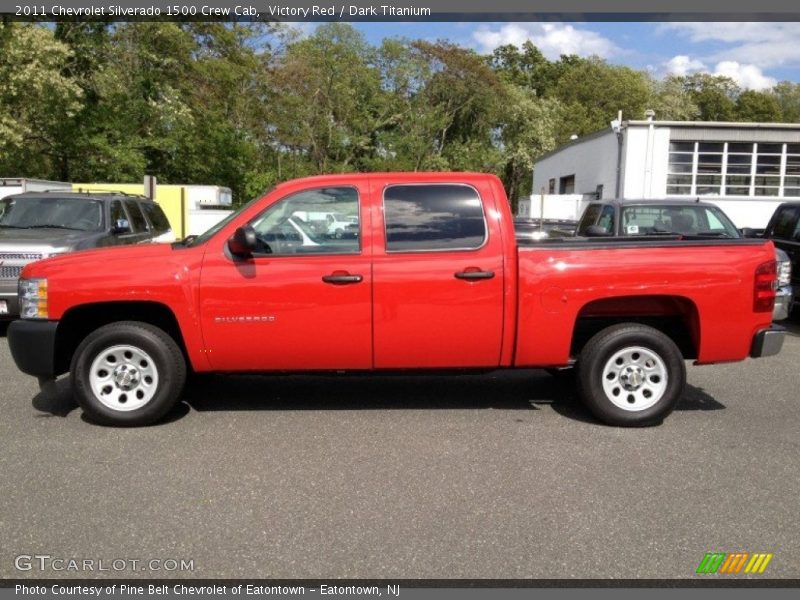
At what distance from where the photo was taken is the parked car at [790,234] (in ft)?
35.6

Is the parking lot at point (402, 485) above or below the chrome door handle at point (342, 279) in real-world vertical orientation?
below

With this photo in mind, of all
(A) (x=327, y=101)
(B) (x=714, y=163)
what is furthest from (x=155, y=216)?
(A) (x=327, y=101)

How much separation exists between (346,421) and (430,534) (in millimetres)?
2113

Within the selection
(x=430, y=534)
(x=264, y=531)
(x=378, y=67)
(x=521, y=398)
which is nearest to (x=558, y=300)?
(x=521, y=398)

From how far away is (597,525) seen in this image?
13.5ft

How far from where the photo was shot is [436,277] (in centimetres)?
566

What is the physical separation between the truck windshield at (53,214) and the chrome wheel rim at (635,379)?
7.70 meters

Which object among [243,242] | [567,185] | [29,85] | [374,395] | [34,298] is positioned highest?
[29,85]

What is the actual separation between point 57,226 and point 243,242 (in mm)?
6484

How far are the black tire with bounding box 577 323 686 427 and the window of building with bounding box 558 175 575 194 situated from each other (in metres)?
32.7

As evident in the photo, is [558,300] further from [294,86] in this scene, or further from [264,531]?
[294,86]

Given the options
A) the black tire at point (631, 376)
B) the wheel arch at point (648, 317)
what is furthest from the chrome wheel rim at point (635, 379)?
the wheel arch at point (648, 317)

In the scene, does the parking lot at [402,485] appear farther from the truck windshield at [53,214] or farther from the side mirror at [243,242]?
the truck windshield at [53,214]

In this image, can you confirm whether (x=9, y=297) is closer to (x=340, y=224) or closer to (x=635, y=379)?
(x=340, y=224)
